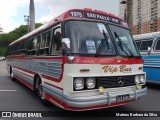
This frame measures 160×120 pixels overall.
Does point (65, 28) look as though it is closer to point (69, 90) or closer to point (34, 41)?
point (69, 90)

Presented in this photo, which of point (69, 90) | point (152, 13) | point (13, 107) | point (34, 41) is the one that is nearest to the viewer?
point (69, 90)

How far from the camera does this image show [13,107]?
7.85 meters

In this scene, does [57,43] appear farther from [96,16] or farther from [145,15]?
[145,15]

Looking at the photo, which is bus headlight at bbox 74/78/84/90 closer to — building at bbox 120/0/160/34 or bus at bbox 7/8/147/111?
bus at bbox 7/8/147/111

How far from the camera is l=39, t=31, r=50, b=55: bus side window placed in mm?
7591

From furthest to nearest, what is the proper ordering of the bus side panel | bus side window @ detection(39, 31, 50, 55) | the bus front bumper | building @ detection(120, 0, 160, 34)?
building @ detection(120, 0, 160, 34) → the bus side panel → bus side window @ detection(39, 31, 50, 55) → the bus front bumper

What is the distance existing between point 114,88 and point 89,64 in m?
0.87

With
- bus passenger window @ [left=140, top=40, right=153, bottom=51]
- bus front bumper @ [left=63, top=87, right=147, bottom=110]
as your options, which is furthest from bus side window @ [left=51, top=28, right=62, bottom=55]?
bus passenger window @ [left=140, top=40, right=153, bottom=51]

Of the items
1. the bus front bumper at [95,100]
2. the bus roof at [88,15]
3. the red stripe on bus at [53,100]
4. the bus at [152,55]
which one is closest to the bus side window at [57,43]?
the bus roof at [88,15]

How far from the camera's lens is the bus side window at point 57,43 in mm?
6582

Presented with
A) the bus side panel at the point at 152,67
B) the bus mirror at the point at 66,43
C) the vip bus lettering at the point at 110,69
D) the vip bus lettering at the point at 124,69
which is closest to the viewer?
the bus mirror at the point at 66,43

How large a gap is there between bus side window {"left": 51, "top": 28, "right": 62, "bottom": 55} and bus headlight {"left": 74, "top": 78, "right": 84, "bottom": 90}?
3.25 feet

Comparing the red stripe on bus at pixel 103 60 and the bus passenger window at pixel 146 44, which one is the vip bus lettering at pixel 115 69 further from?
the bus passenger window at pixel 146 44

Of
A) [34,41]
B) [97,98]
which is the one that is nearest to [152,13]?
Result: [34,41]
